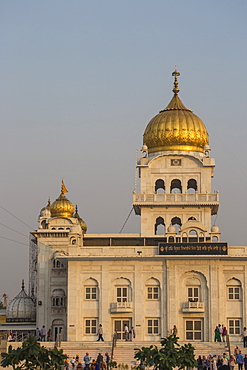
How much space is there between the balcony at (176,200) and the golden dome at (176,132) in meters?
4.07

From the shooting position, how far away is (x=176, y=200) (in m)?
75.4

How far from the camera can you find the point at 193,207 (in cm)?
7544

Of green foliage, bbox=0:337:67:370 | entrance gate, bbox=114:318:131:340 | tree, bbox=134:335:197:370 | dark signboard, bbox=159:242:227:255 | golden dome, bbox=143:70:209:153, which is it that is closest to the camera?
green foliage, bbox=0:337:67:370

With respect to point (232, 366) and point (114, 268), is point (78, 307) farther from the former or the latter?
point (232, 366)

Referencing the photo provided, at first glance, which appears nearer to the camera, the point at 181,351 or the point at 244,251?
the point at 181,351

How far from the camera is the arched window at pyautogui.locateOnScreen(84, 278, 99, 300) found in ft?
223

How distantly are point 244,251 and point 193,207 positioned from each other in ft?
27.1

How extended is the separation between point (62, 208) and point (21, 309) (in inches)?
359

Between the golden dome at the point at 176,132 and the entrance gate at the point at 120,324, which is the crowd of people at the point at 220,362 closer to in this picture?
the entrance gate at the point at 120,324

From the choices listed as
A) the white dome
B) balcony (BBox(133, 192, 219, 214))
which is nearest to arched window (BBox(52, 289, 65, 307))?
the white dome

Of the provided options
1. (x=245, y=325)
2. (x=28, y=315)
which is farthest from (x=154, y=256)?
(x=28, y=315)

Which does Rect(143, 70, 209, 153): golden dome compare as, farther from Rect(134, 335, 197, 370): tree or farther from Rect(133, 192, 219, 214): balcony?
Rect(134, 335, 197, 370): tree

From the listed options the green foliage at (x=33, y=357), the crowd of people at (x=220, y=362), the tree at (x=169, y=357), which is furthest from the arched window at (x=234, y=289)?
the green foliage at (x=33, y=357)

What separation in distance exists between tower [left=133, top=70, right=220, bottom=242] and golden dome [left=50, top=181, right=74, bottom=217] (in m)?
6.15
